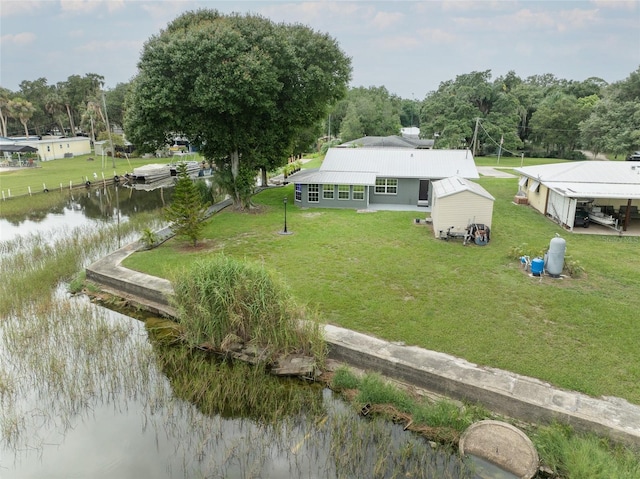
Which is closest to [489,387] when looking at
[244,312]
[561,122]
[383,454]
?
[383,454]

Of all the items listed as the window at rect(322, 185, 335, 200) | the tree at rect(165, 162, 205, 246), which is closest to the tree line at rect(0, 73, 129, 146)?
the window at rect(322, 185, 335, 200)

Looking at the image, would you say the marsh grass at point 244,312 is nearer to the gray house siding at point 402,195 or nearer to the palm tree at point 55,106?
the gray house siding at point 402,195

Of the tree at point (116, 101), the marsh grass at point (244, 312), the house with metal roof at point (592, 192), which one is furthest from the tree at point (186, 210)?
the tree at point (116, 101)

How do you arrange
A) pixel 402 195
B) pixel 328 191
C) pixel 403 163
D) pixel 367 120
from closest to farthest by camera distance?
1. pixel 328 191
2. pixel 402 195
3. pixel 403 163
4. pixel 367 120

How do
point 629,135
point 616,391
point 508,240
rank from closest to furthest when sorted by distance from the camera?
point 616,391, point 508,240, point 629,135

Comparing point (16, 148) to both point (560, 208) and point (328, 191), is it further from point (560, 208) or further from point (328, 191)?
point (560, 208)

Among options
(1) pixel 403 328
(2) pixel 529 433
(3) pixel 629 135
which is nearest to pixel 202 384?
(1) pixel 403 328

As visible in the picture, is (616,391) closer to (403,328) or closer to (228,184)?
(403,328)
